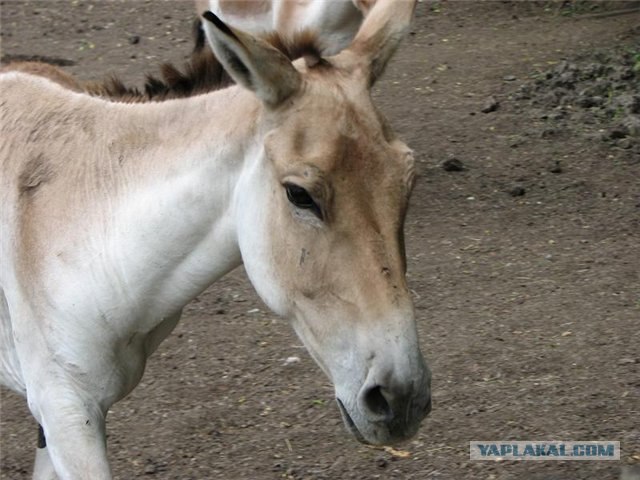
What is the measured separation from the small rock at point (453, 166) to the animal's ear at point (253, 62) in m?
4.13

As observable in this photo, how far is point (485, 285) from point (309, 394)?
126cm

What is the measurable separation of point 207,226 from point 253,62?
0.48 metres

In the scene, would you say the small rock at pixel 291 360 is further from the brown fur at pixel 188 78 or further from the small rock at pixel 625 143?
the small rock at pixel 625 143

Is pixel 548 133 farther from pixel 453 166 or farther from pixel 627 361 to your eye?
pixel 627 361

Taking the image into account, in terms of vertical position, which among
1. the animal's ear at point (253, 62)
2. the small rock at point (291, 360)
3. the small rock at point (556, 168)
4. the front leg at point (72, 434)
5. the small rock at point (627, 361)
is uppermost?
the animal's ear at point (253, 62)

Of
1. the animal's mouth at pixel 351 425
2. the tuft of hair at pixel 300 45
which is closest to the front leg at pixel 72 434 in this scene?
the animal's mouth at pixel 351 425

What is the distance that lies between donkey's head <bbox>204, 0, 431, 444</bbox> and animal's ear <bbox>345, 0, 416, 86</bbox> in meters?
0.17

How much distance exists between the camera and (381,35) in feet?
10.2

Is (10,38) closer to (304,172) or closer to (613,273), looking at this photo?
(613,273)

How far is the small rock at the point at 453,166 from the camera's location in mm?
6898

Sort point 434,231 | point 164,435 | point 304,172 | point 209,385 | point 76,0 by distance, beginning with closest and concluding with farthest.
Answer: point 304,172
point 164,435
point 209,385
point 434,231
point 76,0

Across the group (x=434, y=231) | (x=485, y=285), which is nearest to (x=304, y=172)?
(x=485, y=285)

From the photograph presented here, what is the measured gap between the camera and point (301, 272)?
9.14 ft

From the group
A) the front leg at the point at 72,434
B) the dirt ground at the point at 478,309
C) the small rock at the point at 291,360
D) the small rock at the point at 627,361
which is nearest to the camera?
the front leg at the point at 72,434
